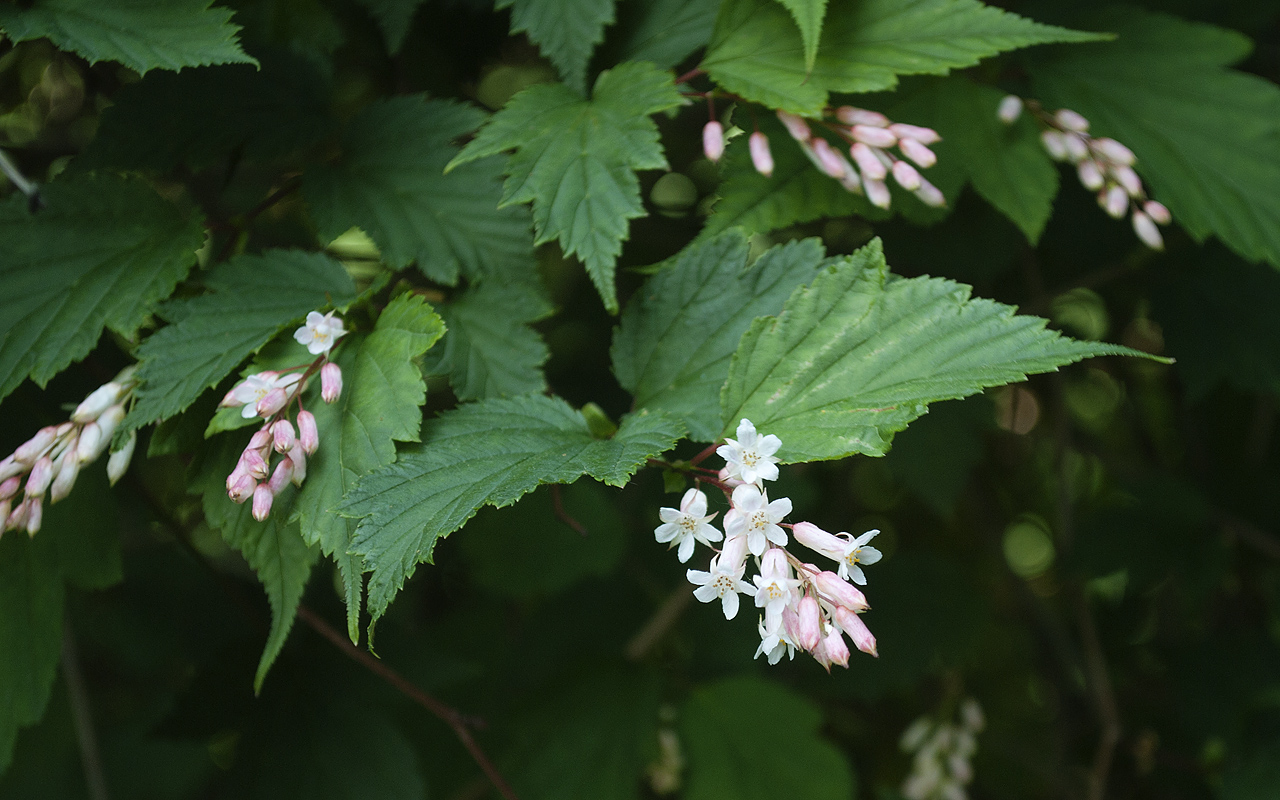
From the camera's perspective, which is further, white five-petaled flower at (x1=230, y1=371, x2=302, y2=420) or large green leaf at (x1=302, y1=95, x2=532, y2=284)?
large green leaf at (x1=302, y1=95, x2=532, y2=284)

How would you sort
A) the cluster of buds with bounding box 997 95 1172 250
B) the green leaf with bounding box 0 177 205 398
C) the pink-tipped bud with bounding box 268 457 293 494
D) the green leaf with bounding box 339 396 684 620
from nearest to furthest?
the green leaf with bounding box 339 396 684 620 → the pink-tipped bud with bounding box 268 457 293 494 → the green leaf with bounding box 0 177 205 398 → the cluster of buds with bounding box 997 95 1172 250

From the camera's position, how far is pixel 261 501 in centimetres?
94

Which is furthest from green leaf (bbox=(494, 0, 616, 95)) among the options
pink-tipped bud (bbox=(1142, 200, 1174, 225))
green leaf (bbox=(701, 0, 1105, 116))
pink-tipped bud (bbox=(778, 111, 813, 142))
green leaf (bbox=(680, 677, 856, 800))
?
green leaf (bbox=(680, 677, 856, 800))

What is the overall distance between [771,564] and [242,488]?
59 centimetres

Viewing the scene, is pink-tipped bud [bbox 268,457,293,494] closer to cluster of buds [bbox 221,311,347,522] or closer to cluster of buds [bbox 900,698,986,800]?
cluster of buds [bbox 221,311,347,522]

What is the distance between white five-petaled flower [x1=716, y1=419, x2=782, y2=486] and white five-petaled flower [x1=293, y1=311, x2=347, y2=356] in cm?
51

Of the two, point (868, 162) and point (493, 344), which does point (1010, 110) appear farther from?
point (493, 344)

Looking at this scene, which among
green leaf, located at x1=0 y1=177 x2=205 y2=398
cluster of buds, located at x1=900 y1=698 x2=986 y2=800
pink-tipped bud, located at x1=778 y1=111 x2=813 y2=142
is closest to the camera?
green leaf, located at x1=0 y1=177 x2=205 y2=398

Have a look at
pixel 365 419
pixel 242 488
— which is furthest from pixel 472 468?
pixel 242 488

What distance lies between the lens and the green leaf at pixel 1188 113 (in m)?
1.32

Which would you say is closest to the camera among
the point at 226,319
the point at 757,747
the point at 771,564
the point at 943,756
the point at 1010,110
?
the point at 771,564

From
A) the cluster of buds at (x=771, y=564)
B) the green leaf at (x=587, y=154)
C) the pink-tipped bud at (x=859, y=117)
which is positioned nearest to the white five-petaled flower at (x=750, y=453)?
the cluster of buds at (x=771, y=564)

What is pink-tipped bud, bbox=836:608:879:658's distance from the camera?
2.87ft

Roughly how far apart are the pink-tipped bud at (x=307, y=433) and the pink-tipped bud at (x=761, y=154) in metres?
0.67
